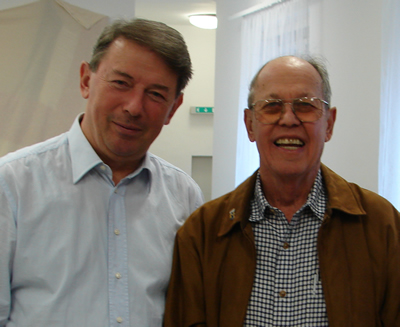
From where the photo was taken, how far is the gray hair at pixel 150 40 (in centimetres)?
144

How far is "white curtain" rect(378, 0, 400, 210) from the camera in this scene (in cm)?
283

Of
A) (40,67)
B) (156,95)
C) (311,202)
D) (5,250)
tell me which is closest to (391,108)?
(311,202)

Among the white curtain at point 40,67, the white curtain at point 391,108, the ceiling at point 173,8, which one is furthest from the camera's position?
the ceiling at point 173,8

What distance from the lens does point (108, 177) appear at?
1.47 m

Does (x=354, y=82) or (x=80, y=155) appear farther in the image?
(x=354, y=82)

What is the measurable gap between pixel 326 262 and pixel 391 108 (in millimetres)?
1857

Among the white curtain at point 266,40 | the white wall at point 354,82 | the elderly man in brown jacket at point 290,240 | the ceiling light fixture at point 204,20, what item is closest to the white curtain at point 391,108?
the white wall at point 354,82

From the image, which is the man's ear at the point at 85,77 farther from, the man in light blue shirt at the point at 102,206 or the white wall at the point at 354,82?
the white wall at the point at 354,82

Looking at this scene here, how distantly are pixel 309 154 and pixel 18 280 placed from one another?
3.35 feet

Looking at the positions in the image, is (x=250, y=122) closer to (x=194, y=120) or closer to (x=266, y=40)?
(x=266, y=40)

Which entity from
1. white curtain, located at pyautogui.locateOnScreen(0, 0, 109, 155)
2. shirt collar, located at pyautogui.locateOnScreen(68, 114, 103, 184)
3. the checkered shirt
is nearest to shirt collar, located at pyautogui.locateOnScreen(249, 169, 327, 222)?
the checkered shirt

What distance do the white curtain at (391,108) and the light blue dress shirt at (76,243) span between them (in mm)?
1895

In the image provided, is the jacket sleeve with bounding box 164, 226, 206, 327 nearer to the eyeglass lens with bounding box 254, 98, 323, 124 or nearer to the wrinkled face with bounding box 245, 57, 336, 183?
the wrinkled face with bounding box 245, 57, 336, 183

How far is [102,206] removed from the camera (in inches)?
56.3
